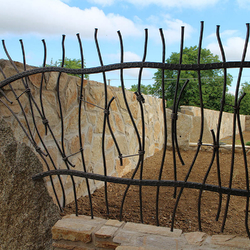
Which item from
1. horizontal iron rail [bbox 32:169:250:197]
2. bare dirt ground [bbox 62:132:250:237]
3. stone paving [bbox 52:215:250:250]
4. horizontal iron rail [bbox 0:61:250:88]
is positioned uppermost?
horizontal iron rail [bbox 0:61:250:88]

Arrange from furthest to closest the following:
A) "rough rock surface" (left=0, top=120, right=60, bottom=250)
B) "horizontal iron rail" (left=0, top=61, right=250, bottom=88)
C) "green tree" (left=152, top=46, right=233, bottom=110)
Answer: "green tree" (left=152, top=46, right=233, bottom=110) < "rough rock surface" (left=0, top=120, right=60, bottom=250) < "horizontal iron rail" (left=0, top=61, right=250, bottom=88)

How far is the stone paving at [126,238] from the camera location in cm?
161

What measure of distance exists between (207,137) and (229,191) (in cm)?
612

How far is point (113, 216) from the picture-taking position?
231 centimetres

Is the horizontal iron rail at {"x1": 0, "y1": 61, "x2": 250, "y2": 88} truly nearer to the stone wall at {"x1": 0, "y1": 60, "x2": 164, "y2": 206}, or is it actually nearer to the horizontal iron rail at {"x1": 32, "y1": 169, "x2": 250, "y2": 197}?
the stone wall at {"x1": 0, "y1": 60, "x2": 164, "y2": 206}

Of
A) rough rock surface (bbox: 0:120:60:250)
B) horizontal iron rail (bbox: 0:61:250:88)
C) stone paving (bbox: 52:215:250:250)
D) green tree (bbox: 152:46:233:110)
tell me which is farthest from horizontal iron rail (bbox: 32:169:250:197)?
green tree (bbox: 152:46:233:110)

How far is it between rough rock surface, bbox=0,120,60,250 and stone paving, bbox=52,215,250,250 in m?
0.16

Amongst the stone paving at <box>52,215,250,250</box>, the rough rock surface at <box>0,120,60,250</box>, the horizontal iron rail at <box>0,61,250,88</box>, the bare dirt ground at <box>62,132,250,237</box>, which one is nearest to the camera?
the horizontal iron rail at <box>0,61,250,88</box>

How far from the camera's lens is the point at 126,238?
171cm

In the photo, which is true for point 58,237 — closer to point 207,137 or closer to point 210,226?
point 210,226

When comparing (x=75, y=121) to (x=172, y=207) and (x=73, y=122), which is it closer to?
(x=73, y=122)

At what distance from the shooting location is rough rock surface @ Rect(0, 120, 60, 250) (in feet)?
6.66

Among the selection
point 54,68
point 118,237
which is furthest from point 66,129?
point 118,237

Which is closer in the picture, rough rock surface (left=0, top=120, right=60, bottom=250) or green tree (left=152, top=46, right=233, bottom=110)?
rough rock surface (left=0, top=120, right=60, bottom=250)
